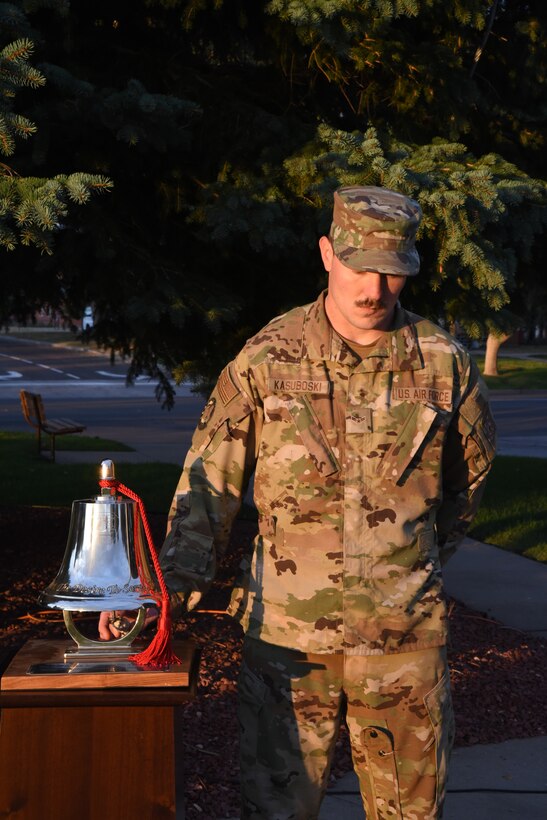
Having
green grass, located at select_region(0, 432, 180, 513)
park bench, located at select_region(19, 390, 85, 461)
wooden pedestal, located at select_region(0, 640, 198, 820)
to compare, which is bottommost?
green grass, located at select_region(0, 432, 180, 513)

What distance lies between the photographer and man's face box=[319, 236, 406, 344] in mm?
2641

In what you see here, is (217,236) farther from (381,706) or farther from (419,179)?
(381,706)

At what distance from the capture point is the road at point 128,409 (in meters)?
15.8

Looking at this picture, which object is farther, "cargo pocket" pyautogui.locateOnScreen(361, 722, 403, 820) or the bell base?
"cargo pocket" pyautogui.locateOnScreen(361, 722, 403, 820)

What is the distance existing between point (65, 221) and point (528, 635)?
10.2 feet

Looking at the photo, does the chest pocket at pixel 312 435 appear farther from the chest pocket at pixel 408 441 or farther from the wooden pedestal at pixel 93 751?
the wooden pedestal at pixel 93 751

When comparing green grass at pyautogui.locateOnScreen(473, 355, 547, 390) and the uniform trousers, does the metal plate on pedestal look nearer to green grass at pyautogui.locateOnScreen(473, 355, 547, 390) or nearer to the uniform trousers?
the uniform trousers

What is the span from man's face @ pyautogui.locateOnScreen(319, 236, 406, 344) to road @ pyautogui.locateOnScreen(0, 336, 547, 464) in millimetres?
7492

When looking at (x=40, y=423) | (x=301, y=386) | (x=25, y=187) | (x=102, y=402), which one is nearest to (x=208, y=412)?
(x=301, y=386)

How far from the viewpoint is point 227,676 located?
520 cm

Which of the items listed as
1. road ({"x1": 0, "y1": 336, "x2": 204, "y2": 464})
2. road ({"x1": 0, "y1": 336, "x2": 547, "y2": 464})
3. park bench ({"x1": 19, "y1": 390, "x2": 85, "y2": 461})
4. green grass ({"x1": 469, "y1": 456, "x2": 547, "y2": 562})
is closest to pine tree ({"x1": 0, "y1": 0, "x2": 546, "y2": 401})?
green grass ({"x1": 469, "y1": 456, "x2": 547, "y2": 562})

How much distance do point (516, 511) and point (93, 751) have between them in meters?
8.10

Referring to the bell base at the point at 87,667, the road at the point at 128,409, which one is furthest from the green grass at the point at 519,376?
the bell base at the point at 87,667

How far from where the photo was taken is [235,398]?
2764 mm
